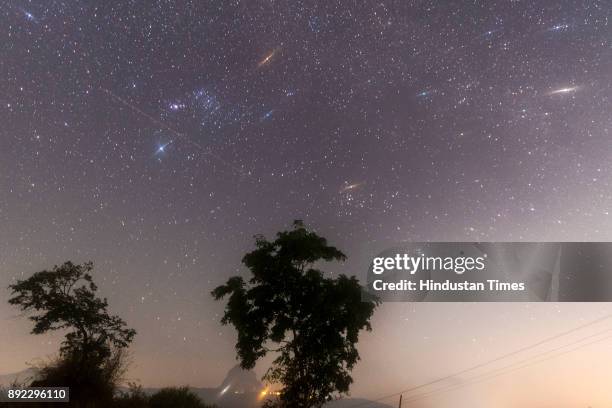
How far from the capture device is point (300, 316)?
28.5m

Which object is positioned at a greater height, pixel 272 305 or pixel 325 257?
pixel 325 257

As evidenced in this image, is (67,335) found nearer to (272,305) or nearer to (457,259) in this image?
(272,305)

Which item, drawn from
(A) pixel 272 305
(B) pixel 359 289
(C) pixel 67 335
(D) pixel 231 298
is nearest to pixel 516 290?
(B) pixel 359 289

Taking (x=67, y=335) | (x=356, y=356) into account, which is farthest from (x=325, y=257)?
(x=67, y=335)

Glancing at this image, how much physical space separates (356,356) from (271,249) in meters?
6.44

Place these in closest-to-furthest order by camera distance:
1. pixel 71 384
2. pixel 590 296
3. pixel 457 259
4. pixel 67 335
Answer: pixel 457 259 → pixel 590 296 → pixel 71 384 → pixel 67 335

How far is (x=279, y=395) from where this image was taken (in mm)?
28609

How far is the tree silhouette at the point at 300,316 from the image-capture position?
28062mm

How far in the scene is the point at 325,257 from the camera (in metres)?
29.5

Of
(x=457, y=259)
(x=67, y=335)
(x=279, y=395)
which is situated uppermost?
(x=457, y=259)

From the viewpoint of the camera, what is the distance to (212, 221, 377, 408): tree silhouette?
28.1 metres

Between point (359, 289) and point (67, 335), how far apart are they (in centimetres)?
1594

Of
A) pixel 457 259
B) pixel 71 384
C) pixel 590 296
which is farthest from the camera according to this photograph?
pixel 71 384

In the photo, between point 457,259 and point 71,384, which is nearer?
point 457,259
